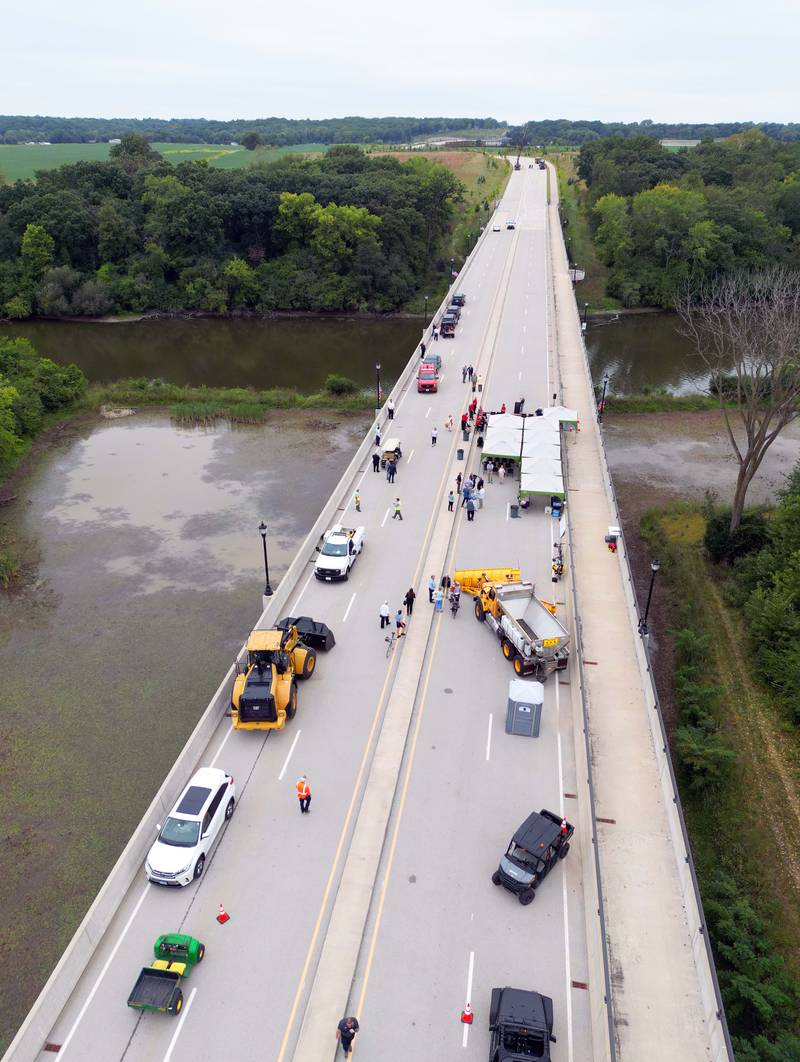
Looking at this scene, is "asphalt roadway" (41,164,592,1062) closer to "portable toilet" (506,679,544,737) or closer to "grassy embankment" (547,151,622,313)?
"portable toilet" (506,679,544,737)

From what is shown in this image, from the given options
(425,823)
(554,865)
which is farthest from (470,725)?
(554,865)

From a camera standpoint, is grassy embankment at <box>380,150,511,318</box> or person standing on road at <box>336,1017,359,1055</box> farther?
grassy embankment at <box>380,150,511,318</box>

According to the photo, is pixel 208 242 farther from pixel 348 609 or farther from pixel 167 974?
pixel 167 974

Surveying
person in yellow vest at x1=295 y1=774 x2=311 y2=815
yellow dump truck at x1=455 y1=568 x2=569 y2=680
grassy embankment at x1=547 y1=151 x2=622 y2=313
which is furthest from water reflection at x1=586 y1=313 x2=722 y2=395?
person in yellow vest at x1=295 y1=774 x2=311 y2=815

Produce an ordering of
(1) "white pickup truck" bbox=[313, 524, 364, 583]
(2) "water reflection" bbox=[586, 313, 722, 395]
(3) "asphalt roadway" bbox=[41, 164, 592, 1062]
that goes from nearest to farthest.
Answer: (3) "asphalt roadway" bbox=[41, 164, 592, 1062], (1) "white pickup truck" bbox=[313, 524, 364, 583], (2) "water reflection" bbox=[586, 313, 722, 395]

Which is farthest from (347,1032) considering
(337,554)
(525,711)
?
(337,554)

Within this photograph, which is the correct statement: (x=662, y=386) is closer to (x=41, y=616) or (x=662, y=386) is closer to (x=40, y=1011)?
(x=41, y=616)

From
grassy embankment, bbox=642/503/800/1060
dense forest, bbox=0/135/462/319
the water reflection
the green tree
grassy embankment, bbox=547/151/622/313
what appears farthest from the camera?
grassy embankment, bbox=547/151/622/313
